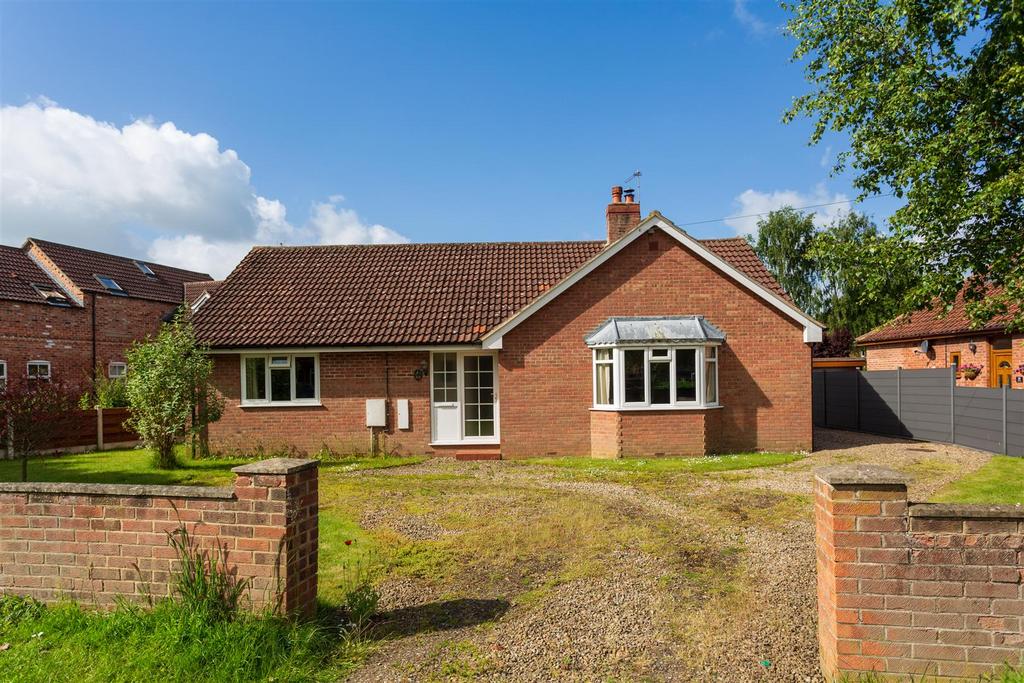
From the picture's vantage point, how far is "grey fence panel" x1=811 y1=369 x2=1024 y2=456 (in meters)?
12.9

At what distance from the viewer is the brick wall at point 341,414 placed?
14.4m

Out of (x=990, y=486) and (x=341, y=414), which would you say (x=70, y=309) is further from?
(x=990, y=486)

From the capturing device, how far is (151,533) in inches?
186

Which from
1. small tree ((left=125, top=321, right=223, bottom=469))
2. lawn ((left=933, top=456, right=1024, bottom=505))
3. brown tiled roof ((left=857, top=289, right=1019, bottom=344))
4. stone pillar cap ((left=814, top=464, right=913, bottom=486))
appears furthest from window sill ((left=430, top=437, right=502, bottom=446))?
brown tiled roof ((left=857, top=289, right=1019, bottom=344))

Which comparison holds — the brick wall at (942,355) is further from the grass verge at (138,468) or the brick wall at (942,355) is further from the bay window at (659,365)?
the grass verge at (138,468)

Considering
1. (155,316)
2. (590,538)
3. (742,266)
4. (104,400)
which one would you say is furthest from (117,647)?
(155,316)

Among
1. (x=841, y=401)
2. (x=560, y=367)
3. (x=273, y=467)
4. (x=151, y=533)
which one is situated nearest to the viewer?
(x=273, y=467)

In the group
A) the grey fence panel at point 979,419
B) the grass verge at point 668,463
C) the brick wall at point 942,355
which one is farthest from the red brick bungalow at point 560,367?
the brick wall at point 942,355

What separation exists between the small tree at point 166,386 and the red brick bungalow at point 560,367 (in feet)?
4.75

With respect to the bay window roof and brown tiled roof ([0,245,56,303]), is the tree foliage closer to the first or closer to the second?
the bay window roof

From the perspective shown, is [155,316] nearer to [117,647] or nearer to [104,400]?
[104,400]

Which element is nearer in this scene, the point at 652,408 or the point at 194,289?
the point at 652,408

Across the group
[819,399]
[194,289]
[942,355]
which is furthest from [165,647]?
[194,289]

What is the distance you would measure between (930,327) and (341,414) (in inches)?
885
